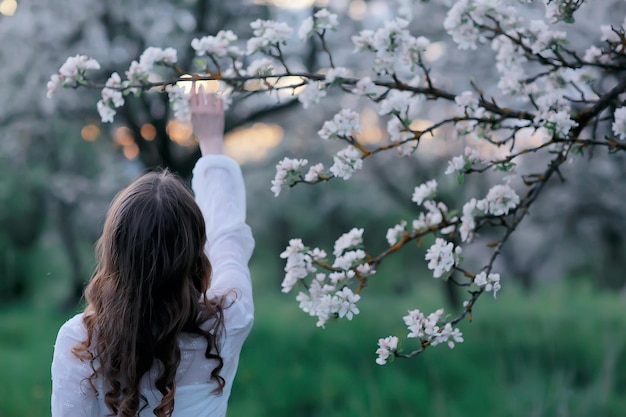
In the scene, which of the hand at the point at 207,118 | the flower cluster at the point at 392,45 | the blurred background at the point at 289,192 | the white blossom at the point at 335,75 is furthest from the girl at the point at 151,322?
the blurred background at the point at 289,192

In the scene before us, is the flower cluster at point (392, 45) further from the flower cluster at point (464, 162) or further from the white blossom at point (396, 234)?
the white blossom at point (396, 234)

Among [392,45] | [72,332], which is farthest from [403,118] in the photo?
[72,332]

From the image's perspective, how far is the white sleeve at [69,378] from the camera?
4.08ft

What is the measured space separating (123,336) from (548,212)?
8.74 m

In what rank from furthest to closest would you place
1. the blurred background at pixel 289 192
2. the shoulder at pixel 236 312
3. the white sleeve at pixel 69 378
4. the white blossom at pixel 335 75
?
the blurred background at pixel 289 192 → the white blossom at pixel 335 75 → the shoulder at pixel 236 312 → the white sleeve at pixel 69 378

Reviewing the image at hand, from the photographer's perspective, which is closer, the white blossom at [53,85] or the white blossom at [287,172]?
the white blossom at [287,172]

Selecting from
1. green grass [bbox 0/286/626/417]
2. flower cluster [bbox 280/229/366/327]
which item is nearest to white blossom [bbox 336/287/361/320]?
flower cluster [bbox 280/229/366/327]

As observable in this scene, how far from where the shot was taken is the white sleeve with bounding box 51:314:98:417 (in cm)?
124

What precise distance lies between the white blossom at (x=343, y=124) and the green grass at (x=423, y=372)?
122 inches

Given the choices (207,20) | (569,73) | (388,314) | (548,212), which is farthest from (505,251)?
(569,73)

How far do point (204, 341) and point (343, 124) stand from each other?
28.0 inches

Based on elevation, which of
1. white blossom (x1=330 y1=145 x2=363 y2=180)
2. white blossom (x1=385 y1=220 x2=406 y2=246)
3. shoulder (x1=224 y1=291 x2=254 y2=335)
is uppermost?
white blossom (x1=330 y1=145 x2=363 y2=180)

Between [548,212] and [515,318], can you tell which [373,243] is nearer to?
[548,212]

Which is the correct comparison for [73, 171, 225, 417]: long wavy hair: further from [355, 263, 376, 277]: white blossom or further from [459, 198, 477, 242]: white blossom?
[459, 198, 477, 242]: white blossom
